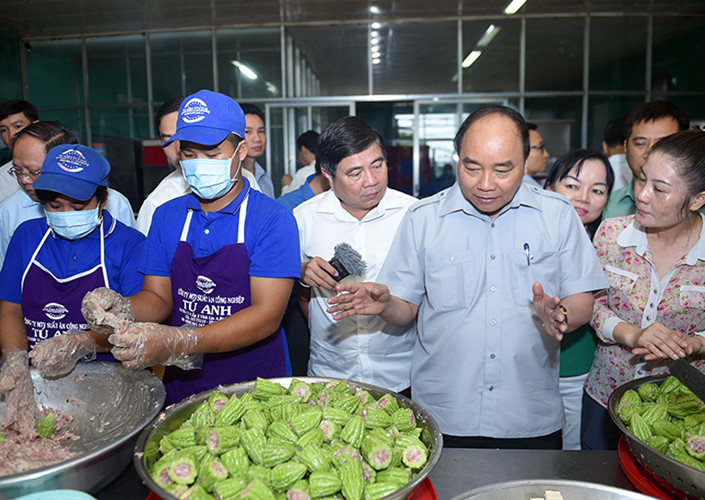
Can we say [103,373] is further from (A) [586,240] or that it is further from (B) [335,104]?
(B) [335,104]

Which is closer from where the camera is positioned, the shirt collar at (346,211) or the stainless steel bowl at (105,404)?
the stainless steel bowl at (105,404)

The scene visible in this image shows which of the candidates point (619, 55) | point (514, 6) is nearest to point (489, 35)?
point (514, 6)

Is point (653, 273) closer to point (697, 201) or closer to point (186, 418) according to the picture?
point (697, 201)

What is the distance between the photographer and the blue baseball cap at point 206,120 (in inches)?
67.5

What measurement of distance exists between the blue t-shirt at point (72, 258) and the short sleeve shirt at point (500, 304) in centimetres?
120

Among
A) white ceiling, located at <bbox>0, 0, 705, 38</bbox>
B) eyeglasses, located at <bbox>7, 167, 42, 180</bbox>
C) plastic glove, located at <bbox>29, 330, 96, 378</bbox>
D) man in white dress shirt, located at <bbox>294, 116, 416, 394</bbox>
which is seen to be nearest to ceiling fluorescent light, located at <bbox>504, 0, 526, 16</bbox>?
white ceiling, located at <bbox>0, 0, 705, 38</bbox>

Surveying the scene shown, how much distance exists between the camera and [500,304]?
1.79 m

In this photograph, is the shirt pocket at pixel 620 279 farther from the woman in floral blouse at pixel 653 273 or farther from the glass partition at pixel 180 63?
the glass partition at pixel 180 63

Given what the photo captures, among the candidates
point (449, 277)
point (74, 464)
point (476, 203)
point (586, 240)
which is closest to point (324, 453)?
point (74, 464)

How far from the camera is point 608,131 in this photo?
13.9 feet

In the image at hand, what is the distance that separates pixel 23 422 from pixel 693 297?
2.33 metres

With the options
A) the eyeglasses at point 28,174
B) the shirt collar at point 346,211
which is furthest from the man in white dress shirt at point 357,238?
the eyeglasses at point 28,174

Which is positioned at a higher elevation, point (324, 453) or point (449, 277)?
point (449, 277)

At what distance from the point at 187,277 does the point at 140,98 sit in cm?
897
